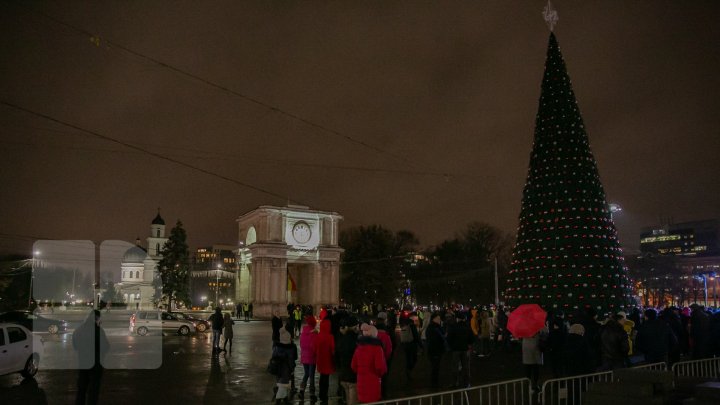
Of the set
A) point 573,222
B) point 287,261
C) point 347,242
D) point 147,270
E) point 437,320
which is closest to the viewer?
point 437,320

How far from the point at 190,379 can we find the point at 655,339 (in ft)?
40.5

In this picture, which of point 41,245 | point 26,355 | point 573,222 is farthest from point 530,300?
point 41,245

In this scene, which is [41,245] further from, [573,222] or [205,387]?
[573,222]

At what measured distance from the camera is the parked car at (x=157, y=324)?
1403 inches

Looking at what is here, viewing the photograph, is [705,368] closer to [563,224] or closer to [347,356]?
[347,356]

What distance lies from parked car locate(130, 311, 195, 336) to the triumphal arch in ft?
114

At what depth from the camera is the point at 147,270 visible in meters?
145

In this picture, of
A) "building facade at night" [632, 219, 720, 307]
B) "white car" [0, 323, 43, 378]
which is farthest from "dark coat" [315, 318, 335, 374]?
"building facade at night" [632, 219, 720, 307]

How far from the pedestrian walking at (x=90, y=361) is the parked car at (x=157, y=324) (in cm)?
2629

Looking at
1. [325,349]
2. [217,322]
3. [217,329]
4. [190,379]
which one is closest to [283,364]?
[325,349]

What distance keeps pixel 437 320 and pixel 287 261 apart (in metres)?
64.1

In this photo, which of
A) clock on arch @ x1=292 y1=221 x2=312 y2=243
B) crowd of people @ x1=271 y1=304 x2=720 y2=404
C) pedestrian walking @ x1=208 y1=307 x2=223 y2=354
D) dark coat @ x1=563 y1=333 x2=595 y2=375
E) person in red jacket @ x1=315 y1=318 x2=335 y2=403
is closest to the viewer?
crowd of people @ x1=271 y1=304 x2=720 y2=404

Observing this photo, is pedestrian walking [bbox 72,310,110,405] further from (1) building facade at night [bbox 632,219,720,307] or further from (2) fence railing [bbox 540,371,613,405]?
(1) building facade at night [bbox 632,219,720,307]

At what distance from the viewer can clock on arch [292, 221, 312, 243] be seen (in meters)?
78.2
